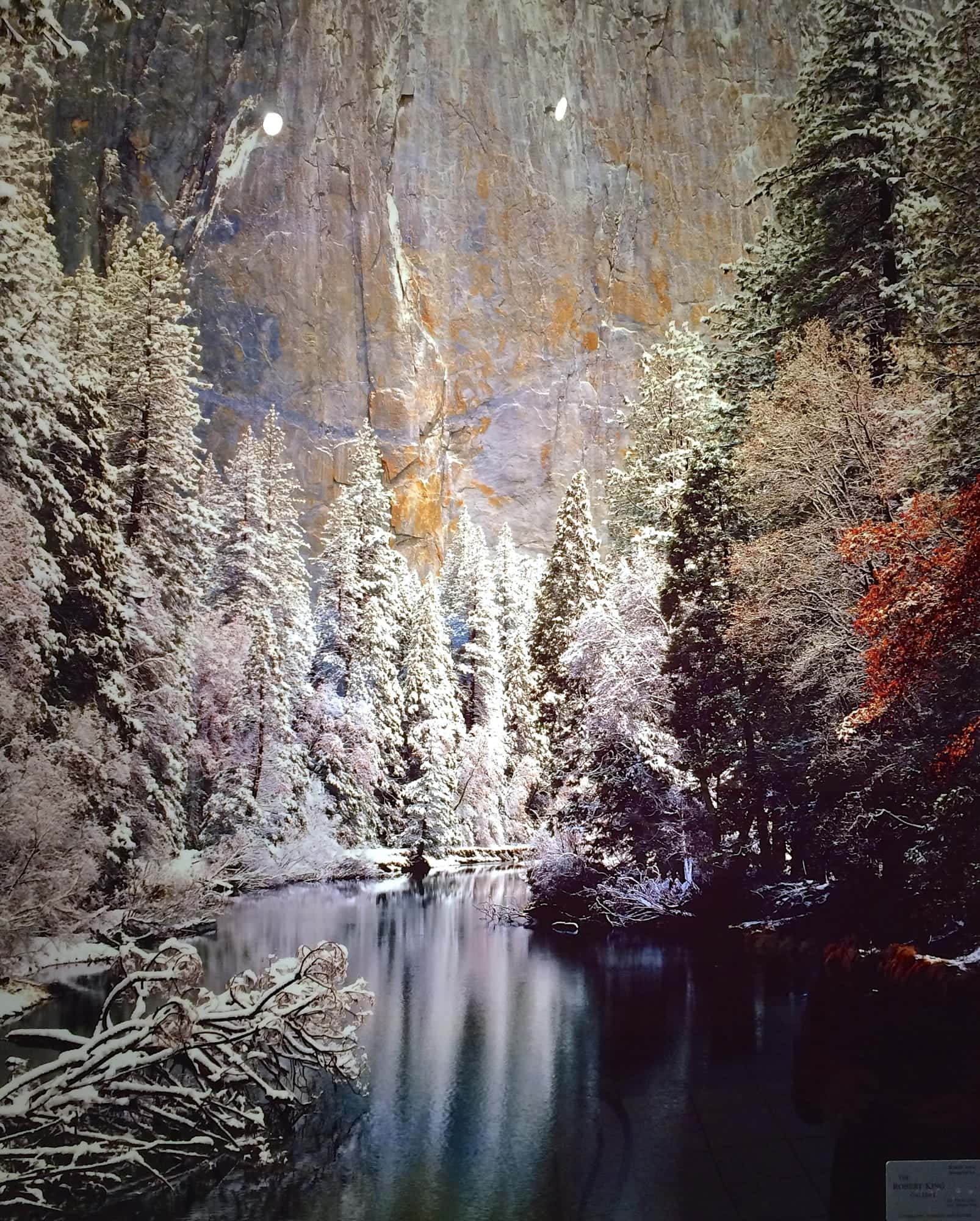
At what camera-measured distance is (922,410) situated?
589cm

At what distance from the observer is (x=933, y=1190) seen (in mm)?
5195

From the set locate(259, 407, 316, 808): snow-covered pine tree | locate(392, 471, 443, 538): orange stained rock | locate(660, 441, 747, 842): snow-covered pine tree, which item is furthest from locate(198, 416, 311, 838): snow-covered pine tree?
locate(660, 441, 747, 842): snow-covered pine tree

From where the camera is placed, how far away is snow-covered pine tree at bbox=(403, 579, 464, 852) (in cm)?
570

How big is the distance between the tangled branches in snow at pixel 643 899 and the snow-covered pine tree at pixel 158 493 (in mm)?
3084

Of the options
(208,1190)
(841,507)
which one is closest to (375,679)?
(208,1190)

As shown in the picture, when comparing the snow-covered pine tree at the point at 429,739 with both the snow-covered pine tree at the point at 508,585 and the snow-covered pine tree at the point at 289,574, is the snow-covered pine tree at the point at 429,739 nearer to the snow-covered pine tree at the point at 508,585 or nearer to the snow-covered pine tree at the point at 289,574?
the snow-covered pine tree at the point at 508,585

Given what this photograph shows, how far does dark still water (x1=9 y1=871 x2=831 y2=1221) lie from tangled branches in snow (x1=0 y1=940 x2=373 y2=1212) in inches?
5.3

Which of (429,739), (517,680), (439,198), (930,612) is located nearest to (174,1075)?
(429,739)

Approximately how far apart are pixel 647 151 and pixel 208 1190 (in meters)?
6.50

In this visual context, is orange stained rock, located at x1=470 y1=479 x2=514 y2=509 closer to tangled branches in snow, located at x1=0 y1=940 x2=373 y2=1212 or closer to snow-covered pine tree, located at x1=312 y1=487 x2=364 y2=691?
snow-covered pine tree, located at x1=312 y1=487 x2=364 y2=691

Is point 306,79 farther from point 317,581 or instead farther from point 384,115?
point 317,581

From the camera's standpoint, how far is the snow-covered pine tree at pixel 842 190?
6.39m

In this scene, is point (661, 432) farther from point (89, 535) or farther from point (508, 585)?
point (89, 535)

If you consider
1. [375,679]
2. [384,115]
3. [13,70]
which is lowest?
[375,679]
